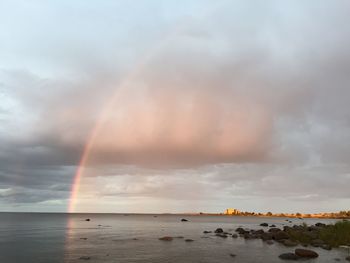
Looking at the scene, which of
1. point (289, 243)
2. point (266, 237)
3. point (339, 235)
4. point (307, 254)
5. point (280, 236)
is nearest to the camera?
point (307, 254)

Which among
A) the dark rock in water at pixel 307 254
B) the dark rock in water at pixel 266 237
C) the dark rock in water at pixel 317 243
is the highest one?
the dark rock in water at pixel 266 237

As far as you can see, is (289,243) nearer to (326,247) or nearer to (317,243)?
(317,243)

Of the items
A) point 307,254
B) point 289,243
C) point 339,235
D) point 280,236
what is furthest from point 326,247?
point 280,236

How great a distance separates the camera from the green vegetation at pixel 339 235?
6343 cm

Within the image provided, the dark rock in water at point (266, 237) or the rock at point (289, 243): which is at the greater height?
the dark rock in water at point (266, 237)

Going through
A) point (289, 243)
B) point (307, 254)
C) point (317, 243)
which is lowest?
point (307, 254)

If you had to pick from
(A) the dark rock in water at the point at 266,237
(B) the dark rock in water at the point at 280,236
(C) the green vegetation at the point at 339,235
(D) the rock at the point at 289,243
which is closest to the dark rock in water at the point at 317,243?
(C) the green vegetation at the point at 339,235

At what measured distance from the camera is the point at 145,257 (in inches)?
2093

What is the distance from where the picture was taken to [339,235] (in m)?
65.8

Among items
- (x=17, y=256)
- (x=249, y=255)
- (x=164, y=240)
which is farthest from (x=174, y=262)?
(x=164, y=240)

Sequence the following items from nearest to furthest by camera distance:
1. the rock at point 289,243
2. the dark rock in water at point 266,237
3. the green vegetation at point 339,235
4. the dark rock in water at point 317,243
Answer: the green vegetation at point 339,235
the dark rock in water at point 317,243
the rock at point 289,243
the dark rock in water at point 266,237

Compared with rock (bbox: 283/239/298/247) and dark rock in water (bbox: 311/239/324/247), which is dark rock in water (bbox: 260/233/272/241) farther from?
dark rock in water (bbox: 311/239/324/247)

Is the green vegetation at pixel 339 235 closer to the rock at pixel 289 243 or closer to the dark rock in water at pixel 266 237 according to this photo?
the rock at pixel 289 243

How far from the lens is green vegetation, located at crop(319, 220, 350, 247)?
208ft
